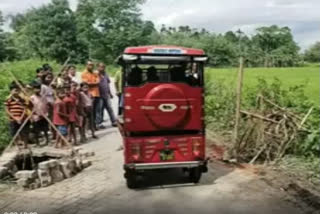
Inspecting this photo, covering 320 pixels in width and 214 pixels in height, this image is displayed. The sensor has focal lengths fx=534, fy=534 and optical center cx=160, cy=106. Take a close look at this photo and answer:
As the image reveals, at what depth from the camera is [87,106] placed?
12.0 metres

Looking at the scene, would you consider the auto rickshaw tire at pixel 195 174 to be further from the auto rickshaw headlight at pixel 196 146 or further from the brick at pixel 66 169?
the brick at pixel 66 169

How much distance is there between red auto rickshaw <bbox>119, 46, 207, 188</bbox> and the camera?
306 inches

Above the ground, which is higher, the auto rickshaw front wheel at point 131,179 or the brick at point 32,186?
the auto rickshaw front wheel at point 131,179

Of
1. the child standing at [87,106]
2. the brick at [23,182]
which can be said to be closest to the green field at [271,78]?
the child standing at [87,106]

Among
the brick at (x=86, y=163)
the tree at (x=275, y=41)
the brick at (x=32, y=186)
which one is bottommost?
the tree at (x=275, y=41)

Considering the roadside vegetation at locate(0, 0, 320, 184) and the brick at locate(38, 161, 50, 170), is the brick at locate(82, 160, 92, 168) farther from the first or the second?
the roadside vegetation at locate(0, 0, 320, 184)

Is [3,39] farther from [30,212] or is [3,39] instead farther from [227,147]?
[30,212]

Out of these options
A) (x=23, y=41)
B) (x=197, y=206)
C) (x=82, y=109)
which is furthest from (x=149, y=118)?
(x=23, y=41)

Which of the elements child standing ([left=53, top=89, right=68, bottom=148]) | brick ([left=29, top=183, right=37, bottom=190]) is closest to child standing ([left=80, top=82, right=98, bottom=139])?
child standing ([left=53, top=89, right=68, bottom=148])

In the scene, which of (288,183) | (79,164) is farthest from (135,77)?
(288,183)

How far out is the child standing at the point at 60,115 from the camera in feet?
36.3

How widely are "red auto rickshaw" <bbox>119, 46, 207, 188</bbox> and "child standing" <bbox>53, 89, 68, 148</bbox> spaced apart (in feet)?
11.0

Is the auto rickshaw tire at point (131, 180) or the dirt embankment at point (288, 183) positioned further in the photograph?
the auto rickshaw tire at point (131, 180)

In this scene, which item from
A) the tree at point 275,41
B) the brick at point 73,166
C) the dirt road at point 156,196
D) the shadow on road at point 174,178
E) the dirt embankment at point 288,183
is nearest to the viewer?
the dirt road at point 156,196
